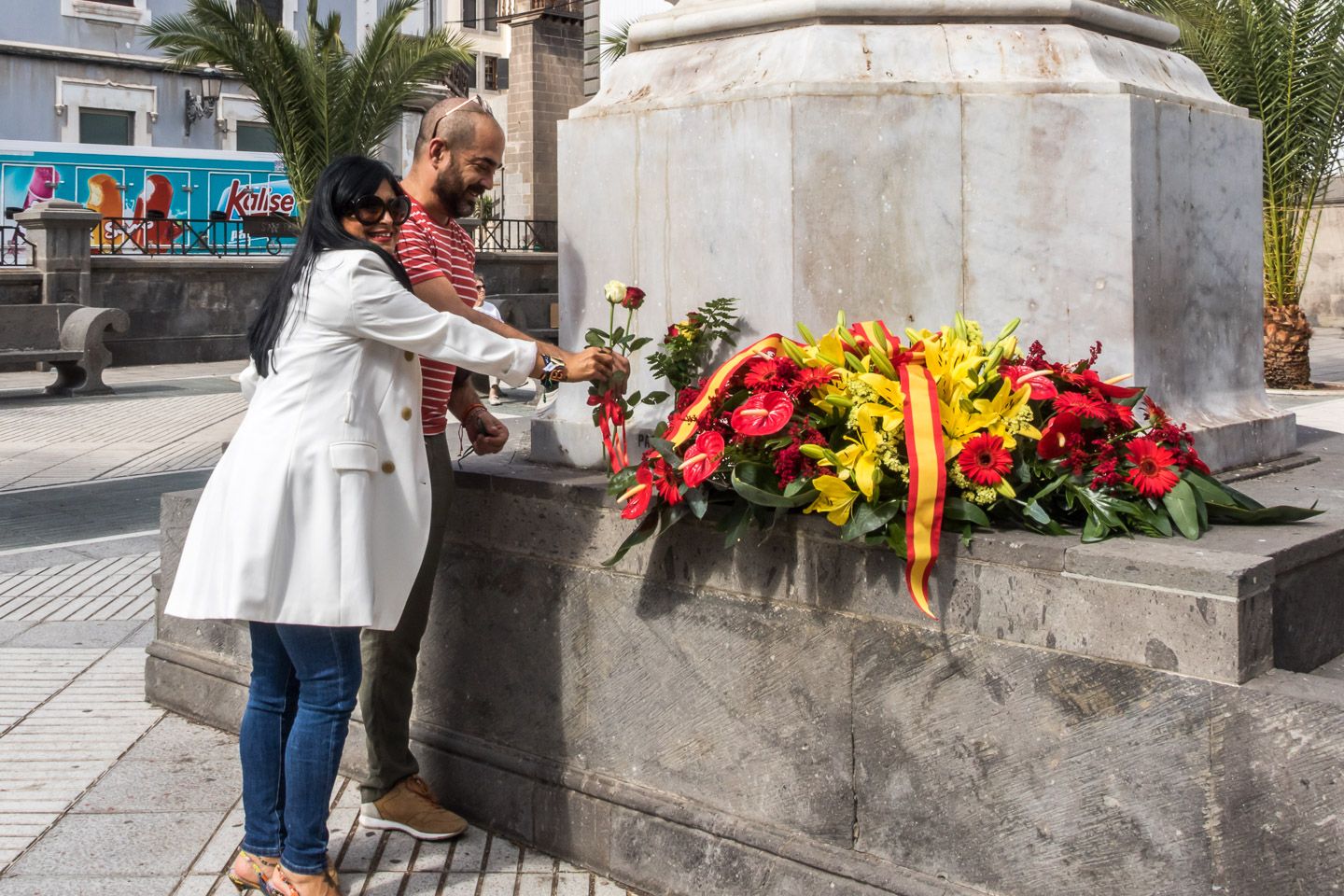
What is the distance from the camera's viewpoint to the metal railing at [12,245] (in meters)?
20.8

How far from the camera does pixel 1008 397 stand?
3121 mm

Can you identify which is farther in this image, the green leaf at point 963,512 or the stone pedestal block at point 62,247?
the stone pedestal block at point 62,247

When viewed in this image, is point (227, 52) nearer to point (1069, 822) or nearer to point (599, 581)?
point (599, 581)

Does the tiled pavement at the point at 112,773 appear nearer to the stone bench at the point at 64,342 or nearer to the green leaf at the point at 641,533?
the green leaf at the point at 641,533

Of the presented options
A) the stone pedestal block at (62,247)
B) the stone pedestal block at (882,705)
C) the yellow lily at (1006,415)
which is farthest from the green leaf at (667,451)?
the stone pedestal block at (62,247)

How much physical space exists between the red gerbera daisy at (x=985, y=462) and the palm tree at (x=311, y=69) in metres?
16.3

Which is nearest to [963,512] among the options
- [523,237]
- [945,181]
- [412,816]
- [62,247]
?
[945,181]

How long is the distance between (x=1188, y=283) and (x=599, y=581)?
1.77 m

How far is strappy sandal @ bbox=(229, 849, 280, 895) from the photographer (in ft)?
11.7

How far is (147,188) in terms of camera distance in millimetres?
23266

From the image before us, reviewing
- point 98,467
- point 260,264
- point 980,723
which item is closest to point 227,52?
point 260,264

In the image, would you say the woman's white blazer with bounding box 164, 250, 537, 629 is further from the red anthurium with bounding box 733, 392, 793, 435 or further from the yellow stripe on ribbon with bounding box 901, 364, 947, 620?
the yellow stripe on ribbon with bounding box 901, 364, 947, 620

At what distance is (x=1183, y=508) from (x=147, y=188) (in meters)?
22.6

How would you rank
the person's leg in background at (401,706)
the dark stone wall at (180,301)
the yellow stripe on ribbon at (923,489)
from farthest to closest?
the dark stone wall at (180,301) → the person's leg in background at (401,706) → the yellow stripe on ribbon at (923,489)
